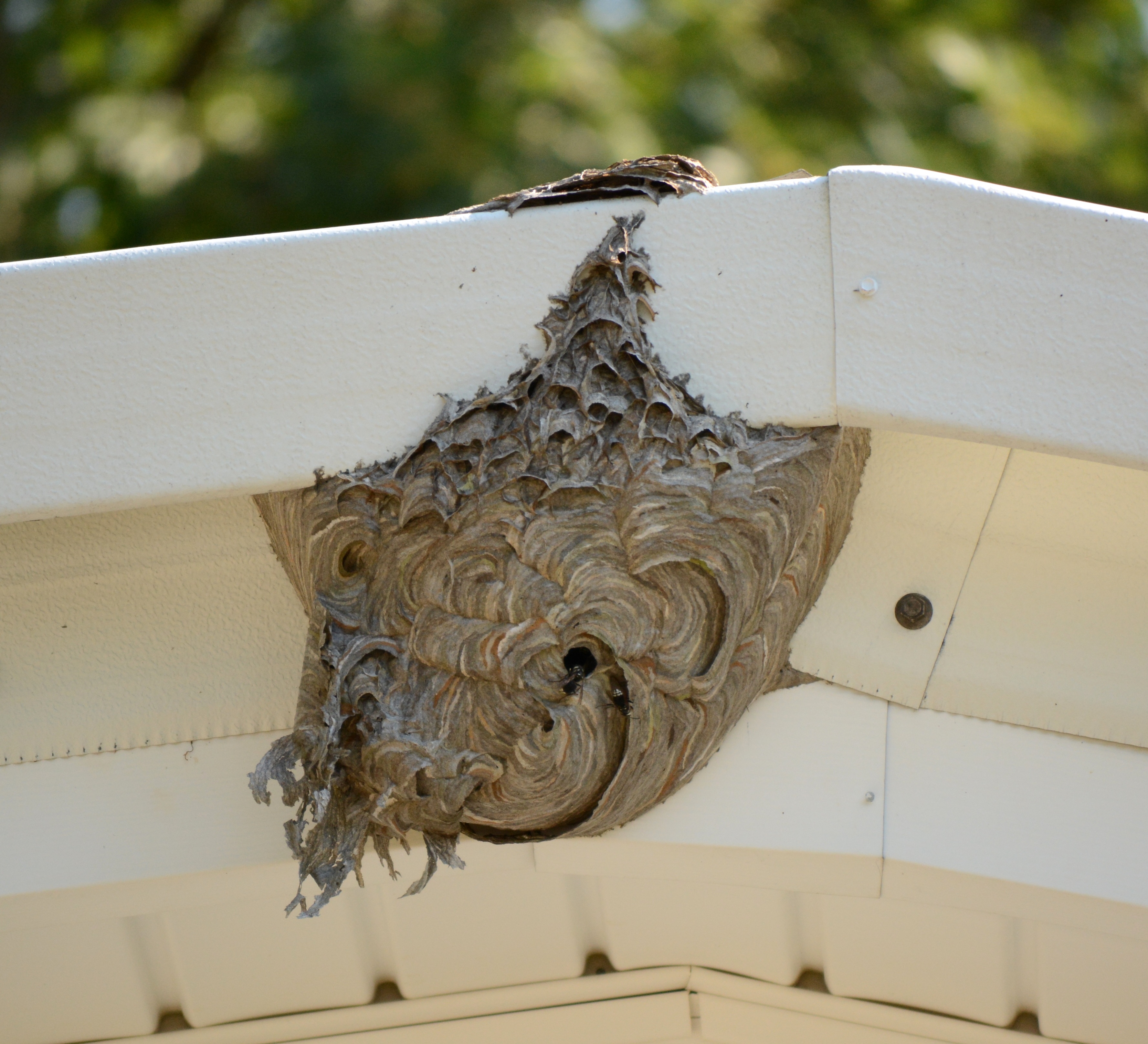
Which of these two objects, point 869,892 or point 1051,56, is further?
point 1051,56

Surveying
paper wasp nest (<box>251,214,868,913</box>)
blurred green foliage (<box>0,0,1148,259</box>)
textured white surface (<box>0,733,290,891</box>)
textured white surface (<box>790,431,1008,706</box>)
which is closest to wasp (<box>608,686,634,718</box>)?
paper wasp nest (<box>251,214,868,913</box>)

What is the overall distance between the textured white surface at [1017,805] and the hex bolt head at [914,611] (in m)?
0.11

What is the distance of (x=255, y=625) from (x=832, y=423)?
83 centimetres

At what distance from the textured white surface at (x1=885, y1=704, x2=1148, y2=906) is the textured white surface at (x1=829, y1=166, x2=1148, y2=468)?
42cm

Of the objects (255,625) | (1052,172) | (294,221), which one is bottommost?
(255,625)

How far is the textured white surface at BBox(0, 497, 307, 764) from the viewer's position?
5.39 ft

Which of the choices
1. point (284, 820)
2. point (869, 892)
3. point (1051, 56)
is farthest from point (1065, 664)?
point (1051, 56)

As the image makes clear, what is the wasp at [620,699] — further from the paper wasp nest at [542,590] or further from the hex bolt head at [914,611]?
the hex bolt head at [914,611]

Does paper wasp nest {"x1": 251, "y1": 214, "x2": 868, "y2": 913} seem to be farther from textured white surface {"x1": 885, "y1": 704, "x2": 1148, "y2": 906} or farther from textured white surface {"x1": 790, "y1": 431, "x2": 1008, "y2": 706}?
textured white surface {"x1": 885, "y1": 704, "x2": 1148, "y2": 906}

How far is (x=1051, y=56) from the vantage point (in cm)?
550

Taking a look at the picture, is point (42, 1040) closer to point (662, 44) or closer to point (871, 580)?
point (871, 580)

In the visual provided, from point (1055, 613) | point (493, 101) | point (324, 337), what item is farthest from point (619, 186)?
point (493, 101)

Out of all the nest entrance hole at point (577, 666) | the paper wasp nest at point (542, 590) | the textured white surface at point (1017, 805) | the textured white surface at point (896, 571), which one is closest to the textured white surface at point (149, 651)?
the paper wasp nest at point (542, 590)

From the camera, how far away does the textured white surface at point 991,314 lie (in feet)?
4.32
